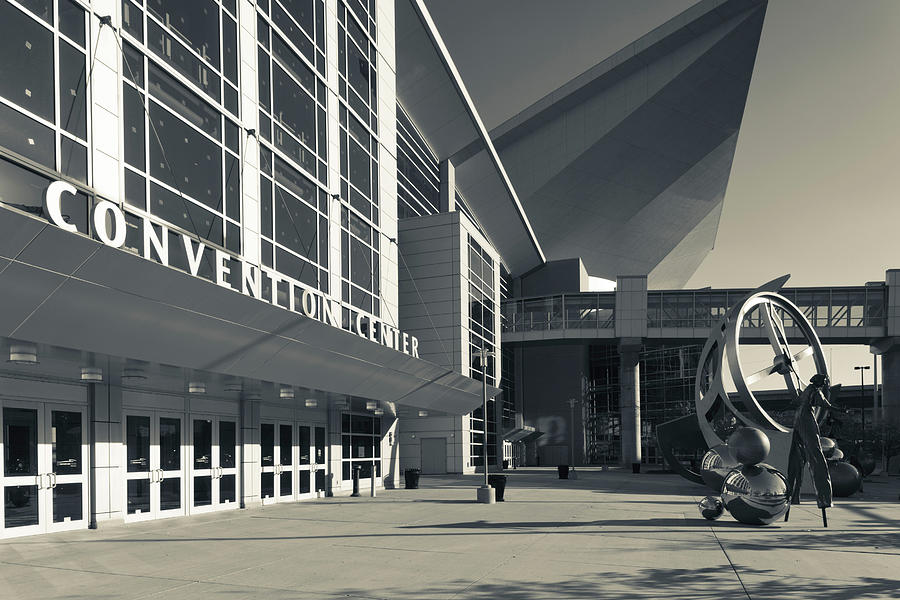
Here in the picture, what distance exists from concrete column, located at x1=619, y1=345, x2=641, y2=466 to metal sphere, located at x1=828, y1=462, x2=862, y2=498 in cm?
3416

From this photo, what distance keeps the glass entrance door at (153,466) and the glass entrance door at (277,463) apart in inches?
180

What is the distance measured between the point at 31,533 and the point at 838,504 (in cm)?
2454

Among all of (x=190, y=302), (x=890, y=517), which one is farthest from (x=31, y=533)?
(x=890, y=517)

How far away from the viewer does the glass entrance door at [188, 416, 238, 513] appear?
23016mm

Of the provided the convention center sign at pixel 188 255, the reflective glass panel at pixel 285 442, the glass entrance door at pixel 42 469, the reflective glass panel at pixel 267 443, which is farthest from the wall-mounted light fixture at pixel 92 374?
the reflective glass panel at pixel 285 442

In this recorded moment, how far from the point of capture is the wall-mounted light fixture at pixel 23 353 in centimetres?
1370

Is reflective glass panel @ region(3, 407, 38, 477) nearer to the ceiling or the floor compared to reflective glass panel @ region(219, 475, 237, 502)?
nearer to the ceiling

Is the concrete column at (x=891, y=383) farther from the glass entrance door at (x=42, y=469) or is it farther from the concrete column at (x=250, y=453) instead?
the glass entrance door at (x=42, y=469)

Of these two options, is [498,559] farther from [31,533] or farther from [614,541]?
[31,533]

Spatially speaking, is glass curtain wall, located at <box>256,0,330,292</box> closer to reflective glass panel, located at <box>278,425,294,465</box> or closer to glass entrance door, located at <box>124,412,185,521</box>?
reflective glass panel, located at <box>278,425,294,465</box>

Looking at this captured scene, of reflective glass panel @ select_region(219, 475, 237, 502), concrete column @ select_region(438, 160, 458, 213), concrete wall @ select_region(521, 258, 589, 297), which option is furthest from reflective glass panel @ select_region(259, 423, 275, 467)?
concrete wall @ select_region(521, 258, 589, 297)

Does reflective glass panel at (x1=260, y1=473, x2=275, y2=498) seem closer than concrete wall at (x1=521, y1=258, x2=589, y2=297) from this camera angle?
Yes

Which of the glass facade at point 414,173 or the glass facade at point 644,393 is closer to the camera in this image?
the glass facade at point 414,173

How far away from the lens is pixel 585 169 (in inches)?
3086
